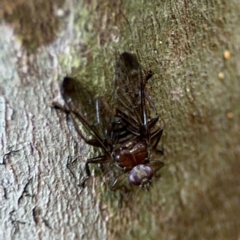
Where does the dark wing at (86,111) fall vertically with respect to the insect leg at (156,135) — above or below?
above

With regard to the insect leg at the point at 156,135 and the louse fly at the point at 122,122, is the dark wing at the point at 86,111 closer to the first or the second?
the louse fly at the point at 122,122

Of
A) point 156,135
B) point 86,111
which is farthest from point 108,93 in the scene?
point 156,135

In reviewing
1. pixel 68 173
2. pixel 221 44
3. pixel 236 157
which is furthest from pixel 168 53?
pixel 236 157

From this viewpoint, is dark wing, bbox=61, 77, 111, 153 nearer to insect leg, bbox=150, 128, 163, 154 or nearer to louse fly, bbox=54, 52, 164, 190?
louse fly, bbox=54, 52, 164, 190

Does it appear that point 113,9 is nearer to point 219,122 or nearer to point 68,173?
point 68,173

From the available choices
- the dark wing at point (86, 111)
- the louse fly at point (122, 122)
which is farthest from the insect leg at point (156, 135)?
the dark wing at point (86, 111)

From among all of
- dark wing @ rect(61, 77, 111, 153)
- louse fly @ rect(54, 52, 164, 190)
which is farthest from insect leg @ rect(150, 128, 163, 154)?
dark wing @ rect(61, 77, 111, 153)

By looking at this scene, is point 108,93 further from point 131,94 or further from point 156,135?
point 156,135
